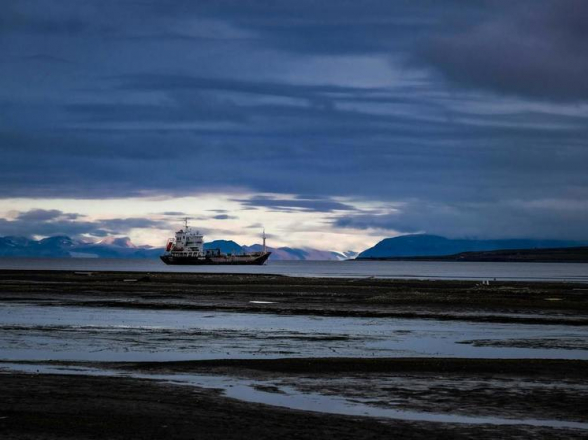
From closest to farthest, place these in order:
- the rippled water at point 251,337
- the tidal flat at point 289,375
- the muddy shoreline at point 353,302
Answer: the tidal flat at point 289,375
the rippled water at point 251,337
the muddy shoreline at point 353,302

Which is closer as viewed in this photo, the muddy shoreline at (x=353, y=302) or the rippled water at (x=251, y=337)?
the rippled water at (x=251, y=337)

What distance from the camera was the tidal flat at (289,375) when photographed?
1806cm

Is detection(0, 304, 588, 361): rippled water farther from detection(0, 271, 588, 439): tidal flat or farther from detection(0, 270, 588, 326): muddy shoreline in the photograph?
detection(0, 270, 588, 326): muddy shoreline

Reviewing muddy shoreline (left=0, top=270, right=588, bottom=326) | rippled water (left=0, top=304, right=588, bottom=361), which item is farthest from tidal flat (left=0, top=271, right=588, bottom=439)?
muddy shoreline (left=0, top=270, right=588, bottom=326)

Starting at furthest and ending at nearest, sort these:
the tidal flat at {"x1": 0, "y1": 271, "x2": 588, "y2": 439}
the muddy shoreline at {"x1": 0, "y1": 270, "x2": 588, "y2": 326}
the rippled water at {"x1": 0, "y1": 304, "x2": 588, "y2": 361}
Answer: the muddy shoreline at {"x1": 0, "y1": 270, "x2": 588, "y2": 326} < the rippled water at {"x1": 0, "y1": 304, "x2": 588, "y2": 361} < the tidal flat at {"x1": 0, "y1": 271, "x2": 588, "y2": 439}

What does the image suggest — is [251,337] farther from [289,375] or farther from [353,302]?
[353,302]

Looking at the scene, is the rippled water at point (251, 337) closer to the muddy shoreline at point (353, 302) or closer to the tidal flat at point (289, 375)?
the tidal flat at point (289, 375)

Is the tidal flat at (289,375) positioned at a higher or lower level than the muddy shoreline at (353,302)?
lower

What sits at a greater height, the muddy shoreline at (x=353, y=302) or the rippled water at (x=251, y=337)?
the muddy shoreline at (x=353, y=302)

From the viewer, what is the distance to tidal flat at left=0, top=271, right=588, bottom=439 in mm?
18062

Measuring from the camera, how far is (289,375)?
2627cm

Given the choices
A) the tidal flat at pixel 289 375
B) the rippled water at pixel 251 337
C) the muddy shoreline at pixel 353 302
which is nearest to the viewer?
the tidal flat at pixel 289 375

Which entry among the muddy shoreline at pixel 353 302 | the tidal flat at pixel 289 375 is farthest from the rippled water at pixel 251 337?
the muddy shoreline at pixel 353 302

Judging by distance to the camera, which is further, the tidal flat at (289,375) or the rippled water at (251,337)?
the rippled water at (251,337)
